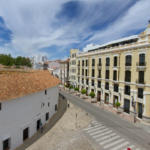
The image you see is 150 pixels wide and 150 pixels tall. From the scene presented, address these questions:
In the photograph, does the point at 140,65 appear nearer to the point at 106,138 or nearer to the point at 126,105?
the point at 126,105

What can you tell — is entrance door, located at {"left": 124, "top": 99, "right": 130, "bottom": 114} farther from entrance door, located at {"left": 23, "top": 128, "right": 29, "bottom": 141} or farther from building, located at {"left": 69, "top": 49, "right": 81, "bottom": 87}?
building, located at {"left": 69, "top": 49, "right": 81, "bottom": 87}

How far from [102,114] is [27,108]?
19150 mm

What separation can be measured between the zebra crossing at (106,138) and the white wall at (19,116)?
9585 millimetres

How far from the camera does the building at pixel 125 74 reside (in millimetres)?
27031

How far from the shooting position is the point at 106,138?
19719 mm

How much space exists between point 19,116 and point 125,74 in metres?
26.5

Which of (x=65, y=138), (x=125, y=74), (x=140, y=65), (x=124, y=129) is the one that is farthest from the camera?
(x=125, y=74)

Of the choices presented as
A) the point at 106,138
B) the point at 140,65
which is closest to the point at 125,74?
the point at 140,65

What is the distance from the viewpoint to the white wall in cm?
1532

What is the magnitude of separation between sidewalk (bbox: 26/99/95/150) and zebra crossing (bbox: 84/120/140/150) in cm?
168

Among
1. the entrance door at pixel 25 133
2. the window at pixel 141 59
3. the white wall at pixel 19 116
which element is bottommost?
the entrance door at pixel 25 133

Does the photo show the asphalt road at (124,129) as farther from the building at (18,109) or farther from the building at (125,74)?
the building at (18,109)

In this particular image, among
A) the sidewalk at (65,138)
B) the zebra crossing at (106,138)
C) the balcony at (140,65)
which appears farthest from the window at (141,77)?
the sidewalk at (65,138)

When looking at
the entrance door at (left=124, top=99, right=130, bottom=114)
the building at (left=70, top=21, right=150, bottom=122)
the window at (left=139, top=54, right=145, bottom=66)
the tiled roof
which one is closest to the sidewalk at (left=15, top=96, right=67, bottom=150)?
the tiled roof
